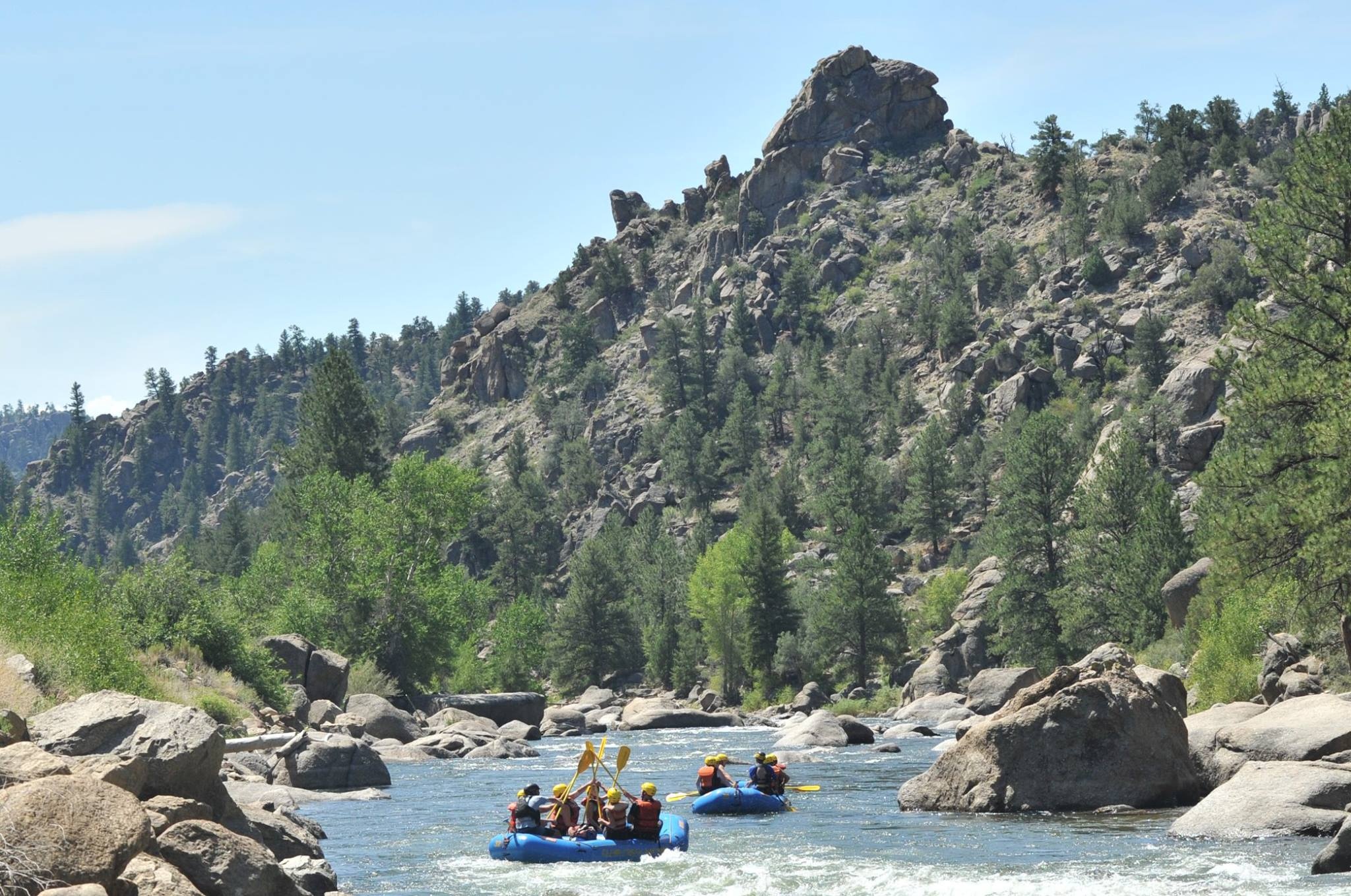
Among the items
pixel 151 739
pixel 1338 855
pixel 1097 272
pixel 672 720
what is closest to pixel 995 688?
pixel 672 720

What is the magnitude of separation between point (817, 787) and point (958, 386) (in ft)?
253

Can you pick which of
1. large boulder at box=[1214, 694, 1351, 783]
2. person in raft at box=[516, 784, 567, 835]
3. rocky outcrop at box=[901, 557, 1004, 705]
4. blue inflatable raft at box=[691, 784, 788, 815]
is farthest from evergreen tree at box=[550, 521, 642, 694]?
large boulder at box=[1214, 694, 1351, 783]

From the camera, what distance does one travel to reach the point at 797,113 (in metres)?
161

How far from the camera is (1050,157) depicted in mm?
129125

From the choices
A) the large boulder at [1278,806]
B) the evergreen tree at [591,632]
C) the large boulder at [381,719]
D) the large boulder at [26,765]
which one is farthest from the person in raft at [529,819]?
the evergreen tree at [591,632]

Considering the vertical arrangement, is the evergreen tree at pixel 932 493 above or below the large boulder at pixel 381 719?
above

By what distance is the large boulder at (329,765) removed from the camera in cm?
2955

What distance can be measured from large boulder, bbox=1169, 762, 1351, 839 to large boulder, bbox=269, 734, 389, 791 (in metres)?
18.5

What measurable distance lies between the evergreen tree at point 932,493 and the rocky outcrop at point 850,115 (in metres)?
73.5

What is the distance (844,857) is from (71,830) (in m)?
12.0

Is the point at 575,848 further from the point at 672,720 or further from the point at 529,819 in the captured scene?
the point at 672,720

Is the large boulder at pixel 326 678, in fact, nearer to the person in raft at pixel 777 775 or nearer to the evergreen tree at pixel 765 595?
the person in raft at pixel 777 775

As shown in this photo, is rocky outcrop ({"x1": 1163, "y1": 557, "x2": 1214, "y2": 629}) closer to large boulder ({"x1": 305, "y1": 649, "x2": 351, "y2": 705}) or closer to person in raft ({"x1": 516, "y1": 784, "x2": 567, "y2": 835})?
person in raft ({"x1": 516, "y1": 784, "x2": 567, "y2": 835})

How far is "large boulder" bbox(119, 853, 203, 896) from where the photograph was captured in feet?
39.9
